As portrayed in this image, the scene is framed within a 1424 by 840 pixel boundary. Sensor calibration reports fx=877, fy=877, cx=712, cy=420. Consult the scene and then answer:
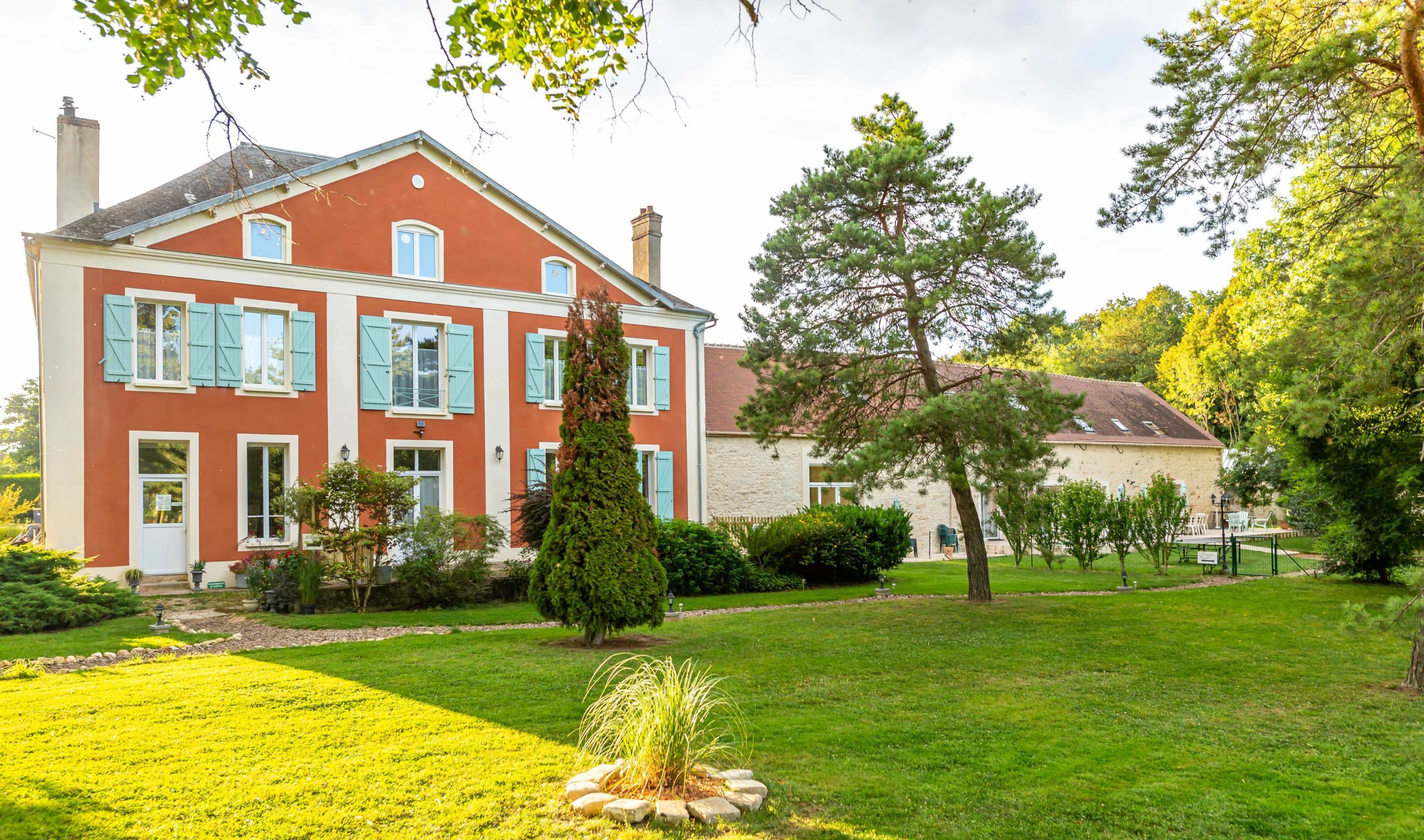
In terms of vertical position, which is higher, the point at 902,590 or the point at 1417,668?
the point at 1417,668

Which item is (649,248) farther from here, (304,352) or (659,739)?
(659,739)

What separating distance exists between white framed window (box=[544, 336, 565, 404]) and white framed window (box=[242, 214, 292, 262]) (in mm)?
5048

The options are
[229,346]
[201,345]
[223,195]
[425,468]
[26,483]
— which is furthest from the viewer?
[26,483]

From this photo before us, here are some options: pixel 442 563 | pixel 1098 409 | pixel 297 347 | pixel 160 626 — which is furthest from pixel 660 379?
pixel 1098 409

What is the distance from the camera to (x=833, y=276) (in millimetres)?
11680

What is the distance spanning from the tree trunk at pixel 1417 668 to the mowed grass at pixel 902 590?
7.57 m

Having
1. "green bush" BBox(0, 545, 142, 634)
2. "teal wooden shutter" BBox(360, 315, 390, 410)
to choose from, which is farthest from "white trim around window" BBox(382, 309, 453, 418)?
"green bush" BBox(0, 545, 142, 634)

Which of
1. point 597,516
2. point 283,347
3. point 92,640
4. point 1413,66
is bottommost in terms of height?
point 92,640

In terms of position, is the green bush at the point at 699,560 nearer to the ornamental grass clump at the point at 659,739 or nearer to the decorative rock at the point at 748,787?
the ornamental grass clump at the point at 659,739

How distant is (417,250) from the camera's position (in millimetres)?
16828

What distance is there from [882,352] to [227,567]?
11092 mm

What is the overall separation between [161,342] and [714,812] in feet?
46.3

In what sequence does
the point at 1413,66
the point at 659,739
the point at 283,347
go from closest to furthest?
the point at 659,739 < the point at 1413,66 < the point at 283,347

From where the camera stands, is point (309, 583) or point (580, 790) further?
point (309, 583)
